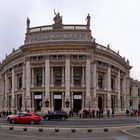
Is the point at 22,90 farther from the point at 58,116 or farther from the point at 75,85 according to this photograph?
the point at 58,116

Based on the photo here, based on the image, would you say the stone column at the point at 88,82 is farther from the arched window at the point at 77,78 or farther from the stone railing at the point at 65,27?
the stone railing at the point at 65,27

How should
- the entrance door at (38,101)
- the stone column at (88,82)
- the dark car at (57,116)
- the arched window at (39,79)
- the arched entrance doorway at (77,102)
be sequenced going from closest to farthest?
the dark car at (57,116), the stone column at (88,82), the arched entrance doorway at (77,102), the entrance door at (38,101), the arched window at (39,79)

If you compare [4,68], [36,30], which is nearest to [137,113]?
[36,30]

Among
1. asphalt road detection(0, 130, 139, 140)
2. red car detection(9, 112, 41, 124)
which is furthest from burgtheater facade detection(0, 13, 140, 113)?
asphalt road detection(0, 130, 139, 140)

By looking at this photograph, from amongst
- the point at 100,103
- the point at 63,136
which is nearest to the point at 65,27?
the point at 100,103

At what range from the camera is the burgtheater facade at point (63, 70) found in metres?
80.4

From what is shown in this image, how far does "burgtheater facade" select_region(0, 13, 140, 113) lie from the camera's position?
3164 inches

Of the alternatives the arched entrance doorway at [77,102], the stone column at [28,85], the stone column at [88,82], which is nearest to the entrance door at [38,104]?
the stone column at [28,85]

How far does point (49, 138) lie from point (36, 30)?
59482 millimetres

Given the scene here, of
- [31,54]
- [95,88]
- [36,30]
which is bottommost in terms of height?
[95,88]

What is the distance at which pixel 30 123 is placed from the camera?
43.6 m

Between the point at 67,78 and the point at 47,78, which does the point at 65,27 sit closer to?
the point at 67,78

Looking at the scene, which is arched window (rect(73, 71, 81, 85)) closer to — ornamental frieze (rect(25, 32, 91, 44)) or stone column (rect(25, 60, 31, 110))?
ornamental frieze (rect(25, 32, 91, 44))

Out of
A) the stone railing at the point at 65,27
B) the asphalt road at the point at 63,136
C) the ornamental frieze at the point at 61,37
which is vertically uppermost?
the stone railing at the point at 65,27
